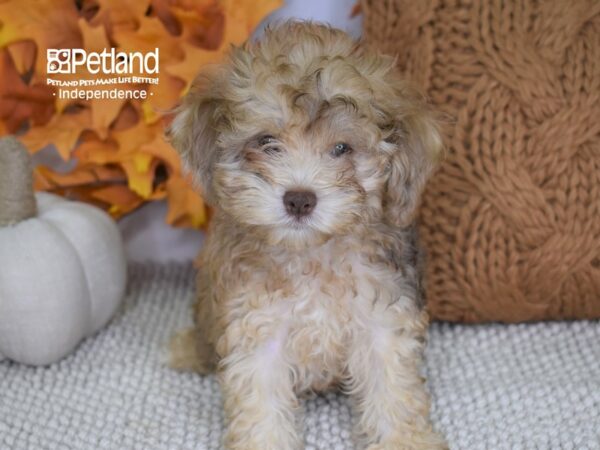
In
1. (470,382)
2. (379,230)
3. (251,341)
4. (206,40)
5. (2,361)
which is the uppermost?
(206,40)

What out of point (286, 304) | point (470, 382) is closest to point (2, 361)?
point (286, 304)

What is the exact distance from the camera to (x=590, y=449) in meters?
2.07

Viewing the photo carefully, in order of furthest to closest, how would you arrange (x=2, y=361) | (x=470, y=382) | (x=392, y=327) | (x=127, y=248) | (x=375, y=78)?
(x=127, y=248) → (x=2, y=361) → (x=470, y=382) → (x=392, y=327) → (x=375, y=78)

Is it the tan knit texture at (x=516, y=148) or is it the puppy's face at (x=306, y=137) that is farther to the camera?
the tan knit texture at (x=516, y=148)

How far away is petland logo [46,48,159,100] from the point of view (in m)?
2.93

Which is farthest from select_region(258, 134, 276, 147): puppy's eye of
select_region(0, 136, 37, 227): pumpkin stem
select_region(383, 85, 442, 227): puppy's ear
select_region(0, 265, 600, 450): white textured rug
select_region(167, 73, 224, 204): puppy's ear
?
select_region(0, 136, 37, 227): pumpkin stem

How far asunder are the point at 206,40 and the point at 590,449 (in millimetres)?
1870

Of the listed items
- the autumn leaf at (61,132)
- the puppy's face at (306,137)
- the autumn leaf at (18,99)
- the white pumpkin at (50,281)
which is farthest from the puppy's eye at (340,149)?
the autumn leaf at (18,99)

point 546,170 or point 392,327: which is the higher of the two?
point 546,170

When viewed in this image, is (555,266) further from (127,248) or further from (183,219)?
(127,248)

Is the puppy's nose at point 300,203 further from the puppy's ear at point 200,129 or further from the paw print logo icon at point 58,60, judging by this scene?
the paw print logo icon at point 58,60

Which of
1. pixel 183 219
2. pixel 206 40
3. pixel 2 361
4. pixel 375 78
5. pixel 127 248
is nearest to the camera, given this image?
pixel 375 78

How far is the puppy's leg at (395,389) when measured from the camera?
Answer: 83.9 inches

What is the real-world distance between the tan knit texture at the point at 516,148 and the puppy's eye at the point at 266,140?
73 cm
